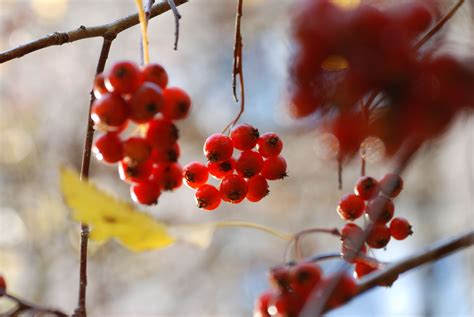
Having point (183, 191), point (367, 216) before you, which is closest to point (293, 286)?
point (367, 216)

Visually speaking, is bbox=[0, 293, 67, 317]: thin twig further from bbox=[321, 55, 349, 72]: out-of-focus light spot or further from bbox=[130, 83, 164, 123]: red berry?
bbox=[321, 55, 349, 72]: out-of-focus light spot

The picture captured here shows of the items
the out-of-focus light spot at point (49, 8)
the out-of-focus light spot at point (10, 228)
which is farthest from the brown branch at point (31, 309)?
the out-of-focus light spot at point (49, 8)

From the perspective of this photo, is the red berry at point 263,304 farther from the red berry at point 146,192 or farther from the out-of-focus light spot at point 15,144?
the out-of-focus light spot at point 15,144

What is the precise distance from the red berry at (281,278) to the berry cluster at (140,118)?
0.15 meters

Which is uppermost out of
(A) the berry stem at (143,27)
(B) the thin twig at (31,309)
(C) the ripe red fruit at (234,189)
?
(A) the berry stem at (143,27)

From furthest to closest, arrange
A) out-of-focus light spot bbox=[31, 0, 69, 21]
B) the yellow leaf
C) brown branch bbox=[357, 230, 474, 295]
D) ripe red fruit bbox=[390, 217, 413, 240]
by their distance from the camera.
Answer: out-of-focus light spot bbox=[31, 0, 69, 21], ripe red fruit bbox=[390, 217, 413, 240], the yellow leaf, brown branch bbox=[357, 230, 474, 295]

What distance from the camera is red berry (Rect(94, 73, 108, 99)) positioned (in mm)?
613

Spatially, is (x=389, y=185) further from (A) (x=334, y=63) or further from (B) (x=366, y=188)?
(B) (x=366, y=188)

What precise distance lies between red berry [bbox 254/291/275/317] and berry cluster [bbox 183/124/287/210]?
11 centimetres

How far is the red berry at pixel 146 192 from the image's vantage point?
639 mm

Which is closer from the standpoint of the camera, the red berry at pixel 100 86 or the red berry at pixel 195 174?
the red berry at pixel 100 86

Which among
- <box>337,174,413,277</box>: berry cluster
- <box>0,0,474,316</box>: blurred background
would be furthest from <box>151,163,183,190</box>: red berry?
<box>0,0,474,316</box>: blurred background

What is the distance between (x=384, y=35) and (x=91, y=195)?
29 cm

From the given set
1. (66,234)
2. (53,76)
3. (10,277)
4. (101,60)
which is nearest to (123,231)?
(101,60)
